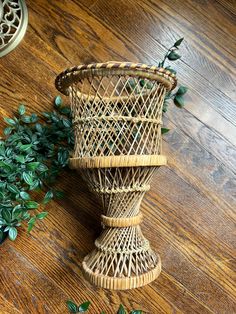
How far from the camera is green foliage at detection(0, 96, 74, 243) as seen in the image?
48.0 inches

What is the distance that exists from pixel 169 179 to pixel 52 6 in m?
0.82

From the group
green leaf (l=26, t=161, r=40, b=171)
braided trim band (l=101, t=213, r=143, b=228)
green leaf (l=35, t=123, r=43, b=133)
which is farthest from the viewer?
green leaf (l=35, t=123, r=43, b=133)

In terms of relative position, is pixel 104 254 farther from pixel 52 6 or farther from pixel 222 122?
pixel 52 6

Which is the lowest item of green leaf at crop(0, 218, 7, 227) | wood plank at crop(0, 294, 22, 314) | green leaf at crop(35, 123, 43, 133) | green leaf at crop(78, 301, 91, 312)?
wood plank at crop(0, 294, 22, 314)

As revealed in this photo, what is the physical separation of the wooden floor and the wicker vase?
0.25 m

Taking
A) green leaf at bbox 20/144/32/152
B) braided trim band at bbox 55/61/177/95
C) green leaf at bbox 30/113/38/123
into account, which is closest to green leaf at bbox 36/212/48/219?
green leaf at bbox 20/144/32/152

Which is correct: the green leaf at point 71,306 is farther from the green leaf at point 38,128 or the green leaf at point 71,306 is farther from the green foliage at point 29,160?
the green leaf at point 38,128

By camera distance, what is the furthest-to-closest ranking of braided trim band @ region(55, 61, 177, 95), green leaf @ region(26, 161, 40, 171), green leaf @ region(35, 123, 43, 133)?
green leaf @ region(35, 123, 43, 133) < green leaf @ region(26, 161, 40, 171) < braided trim band @ region(55, 61, 177, 95)

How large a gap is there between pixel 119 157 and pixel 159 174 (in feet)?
1.37

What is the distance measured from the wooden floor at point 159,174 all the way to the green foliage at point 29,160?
7cm

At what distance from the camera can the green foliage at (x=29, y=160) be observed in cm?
122

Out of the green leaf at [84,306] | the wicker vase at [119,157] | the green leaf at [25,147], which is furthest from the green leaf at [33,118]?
the green leaf at [84,306]

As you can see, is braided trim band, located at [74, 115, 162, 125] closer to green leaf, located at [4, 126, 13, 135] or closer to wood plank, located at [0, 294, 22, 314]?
green leaf, located at [4, 126, 13, 135]

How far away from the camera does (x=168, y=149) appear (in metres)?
1.35
